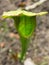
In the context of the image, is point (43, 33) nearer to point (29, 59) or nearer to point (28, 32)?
point (29, 59)

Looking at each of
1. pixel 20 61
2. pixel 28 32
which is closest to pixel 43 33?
pixel 20 61

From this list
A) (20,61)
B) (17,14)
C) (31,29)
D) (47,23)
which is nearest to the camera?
(17,14)

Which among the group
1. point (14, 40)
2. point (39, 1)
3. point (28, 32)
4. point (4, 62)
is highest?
point (39, 1)

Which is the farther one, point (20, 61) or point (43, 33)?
point (43, 33)

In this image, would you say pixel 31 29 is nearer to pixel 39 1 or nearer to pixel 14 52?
pixel 14 52

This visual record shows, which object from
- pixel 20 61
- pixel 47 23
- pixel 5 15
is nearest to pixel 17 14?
pixel 5 15

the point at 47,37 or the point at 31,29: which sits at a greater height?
the point at 31,29

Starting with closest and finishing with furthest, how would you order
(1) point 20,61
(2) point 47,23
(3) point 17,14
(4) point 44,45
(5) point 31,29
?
(3) point 17,14, (5) point 31,29, (1) point 20,61, (4) point 44,45, (2) point 47,23
